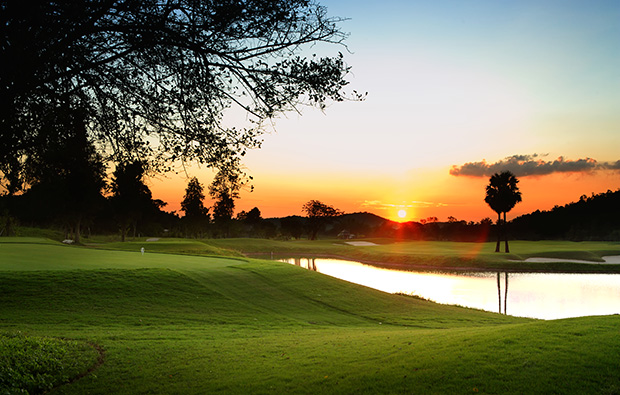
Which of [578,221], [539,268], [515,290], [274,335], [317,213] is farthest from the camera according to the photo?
[317,213]

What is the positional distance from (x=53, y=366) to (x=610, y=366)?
9726 mm

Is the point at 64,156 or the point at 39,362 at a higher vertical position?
the point at 64,156

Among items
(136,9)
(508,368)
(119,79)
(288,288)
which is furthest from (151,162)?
(288,288)

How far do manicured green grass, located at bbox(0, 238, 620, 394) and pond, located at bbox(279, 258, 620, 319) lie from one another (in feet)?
20.2

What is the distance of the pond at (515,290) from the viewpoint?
25062mm

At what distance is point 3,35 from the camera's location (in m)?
6.61

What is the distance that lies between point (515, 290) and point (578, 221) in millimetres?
71515

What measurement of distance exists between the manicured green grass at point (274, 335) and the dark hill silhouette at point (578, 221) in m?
80.4

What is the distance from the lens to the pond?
987 inches

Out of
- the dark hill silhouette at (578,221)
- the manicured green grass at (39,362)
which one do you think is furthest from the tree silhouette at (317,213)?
the manicured green grass at (39,362)

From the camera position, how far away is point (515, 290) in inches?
1266

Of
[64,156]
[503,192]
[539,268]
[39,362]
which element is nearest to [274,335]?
[39,362]

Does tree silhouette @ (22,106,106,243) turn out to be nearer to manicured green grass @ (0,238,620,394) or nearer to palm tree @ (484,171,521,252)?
manicured green grass @ (0,238,620,394)

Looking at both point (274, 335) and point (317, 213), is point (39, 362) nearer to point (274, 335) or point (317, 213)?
point (274, 335)
